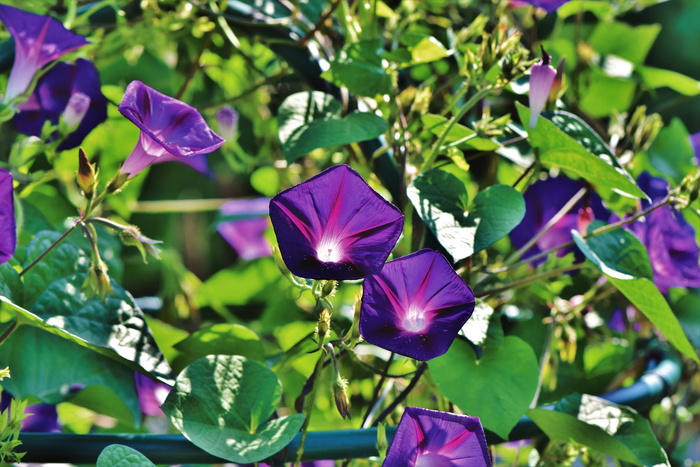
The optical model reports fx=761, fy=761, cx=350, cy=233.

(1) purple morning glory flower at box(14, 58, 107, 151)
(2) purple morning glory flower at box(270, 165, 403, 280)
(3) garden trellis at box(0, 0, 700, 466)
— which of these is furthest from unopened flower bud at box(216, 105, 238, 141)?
(2) purple morning glory flower at box(270, 165, 403, 280)

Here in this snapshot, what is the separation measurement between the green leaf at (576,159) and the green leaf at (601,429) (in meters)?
0.16

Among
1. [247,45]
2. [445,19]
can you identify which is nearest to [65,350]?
[247,45]

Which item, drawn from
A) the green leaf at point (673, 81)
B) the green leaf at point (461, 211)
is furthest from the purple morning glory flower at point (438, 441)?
the green leaf at point (673, 81)

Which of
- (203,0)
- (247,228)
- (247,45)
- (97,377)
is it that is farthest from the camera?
(247,228)

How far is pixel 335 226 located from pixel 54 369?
24 centimetres

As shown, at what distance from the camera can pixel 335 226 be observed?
1.44 feet

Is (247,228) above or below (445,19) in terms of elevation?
below

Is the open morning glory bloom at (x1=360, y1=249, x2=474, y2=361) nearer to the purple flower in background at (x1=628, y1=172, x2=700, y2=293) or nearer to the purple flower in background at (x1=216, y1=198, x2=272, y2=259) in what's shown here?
the purple flower in background at (x1=628, y1=172, x2=700, y2=293)

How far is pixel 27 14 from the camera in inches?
22.2

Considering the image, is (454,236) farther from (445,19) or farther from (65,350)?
(445,19)

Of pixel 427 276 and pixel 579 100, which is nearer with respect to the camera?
pixel 427 276

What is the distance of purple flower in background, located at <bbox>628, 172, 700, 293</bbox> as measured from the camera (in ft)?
2.12

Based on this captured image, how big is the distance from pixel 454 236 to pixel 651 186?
0.33 metres

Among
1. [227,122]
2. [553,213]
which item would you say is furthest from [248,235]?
[553,213]
